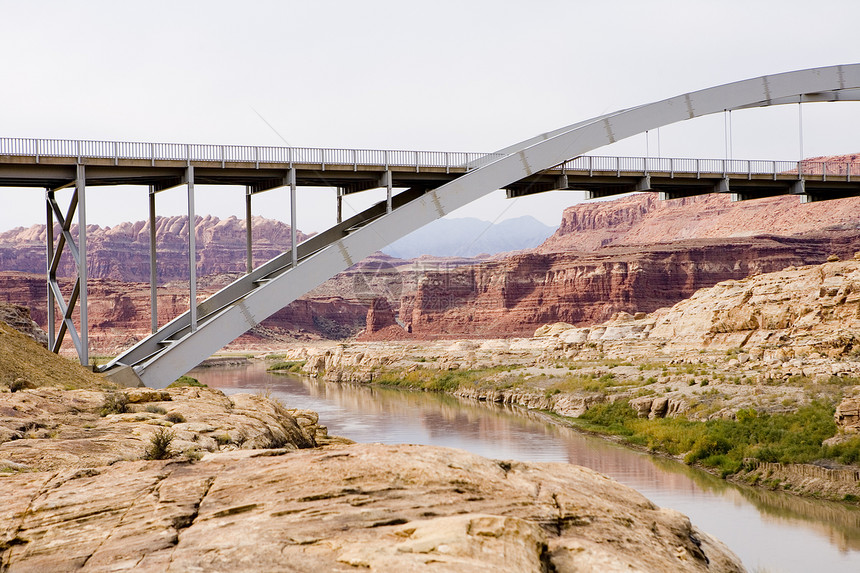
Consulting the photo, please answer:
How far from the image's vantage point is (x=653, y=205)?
134m

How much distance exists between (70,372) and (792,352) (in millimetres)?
21984

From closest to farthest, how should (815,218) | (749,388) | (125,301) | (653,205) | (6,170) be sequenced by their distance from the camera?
1. (6,170)
2. (749,388)
3. (125,301)
4. (815,218)
5. (653,205)

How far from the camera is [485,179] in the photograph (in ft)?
71.9

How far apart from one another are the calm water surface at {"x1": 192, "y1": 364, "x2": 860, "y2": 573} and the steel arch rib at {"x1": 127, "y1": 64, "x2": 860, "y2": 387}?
5.61 metres

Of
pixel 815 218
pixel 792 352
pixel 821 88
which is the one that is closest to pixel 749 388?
pixel 792 352

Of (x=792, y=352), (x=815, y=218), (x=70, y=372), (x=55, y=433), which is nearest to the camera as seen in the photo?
(x=55, y=433)

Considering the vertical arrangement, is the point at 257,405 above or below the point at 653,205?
below

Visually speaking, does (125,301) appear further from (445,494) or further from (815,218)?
(445,494)

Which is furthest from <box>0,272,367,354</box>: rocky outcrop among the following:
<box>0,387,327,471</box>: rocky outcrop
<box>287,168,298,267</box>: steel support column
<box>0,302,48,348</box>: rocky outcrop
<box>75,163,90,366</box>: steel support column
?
<box>0,387,327,471</box>: rocky outcrop

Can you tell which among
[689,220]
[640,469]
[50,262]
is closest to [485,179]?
[640,469]

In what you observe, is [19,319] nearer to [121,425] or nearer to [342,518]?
[121,425]

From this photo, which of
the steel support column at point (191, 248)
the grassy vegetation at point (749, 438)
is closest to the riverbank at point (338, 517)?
the steel support column at point (191, 248)

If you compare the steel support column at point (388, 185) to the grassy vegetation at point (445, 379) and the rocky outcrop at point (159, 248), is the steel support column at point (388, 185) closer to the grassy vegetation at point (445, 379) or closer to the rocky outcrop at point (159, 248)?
the grassy vegetation at point (445, 379)

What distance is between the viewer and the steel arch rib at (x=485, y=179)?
18.7 m
